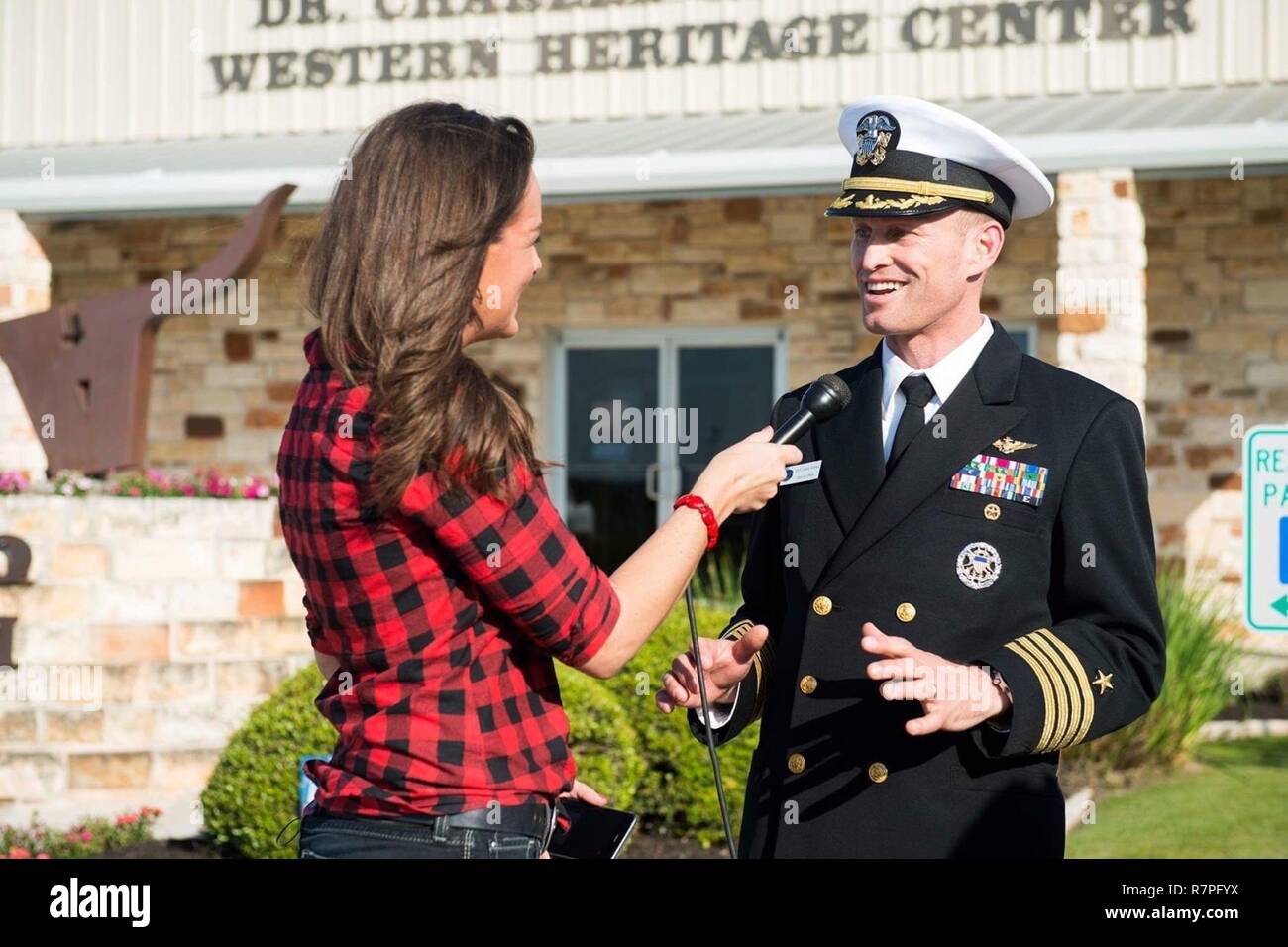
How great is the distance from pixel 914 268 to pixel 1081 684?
81 cm

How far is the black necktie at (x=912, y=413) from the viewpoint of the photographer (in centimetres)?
285

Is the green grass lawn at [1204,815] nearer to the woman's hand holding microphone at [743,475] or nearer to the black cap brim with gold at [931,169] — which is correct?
the black cap brim with gold at [931,169]

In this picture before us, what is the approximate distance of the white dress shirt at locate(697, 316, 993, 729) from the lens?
2.88 meters

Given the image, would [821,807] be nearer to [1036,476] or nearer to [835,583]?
[835,583]

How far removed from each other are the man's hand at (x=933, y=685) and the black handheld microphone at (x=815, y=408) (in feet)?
1.47

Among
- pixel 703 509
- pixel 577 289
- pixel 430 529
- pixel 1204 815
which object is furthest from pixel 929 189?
pixel 577 289

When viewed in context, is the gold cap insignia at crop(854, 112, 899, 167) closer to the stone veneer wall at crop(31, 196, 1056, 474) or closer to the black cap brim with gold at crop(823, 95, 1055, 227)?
the black cap brim with gold at crop(823, 95, 1055, 227)

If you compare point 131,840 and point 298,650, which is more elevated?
point 298,650

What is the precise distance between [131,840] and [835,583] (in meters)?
5.21

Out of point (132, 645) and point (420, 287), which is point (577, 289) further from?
point (420, 287)

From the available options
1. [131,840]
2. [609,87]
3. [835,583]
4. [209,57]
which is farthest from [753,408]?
[835,583]

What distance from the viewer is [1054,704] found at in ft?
8.05

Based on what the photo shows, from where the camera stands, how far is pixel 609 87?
10.9 m

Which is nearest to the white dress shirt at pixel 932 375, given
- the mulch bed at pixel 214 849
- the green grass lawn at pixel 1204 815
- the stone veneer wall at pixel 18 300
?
the mulch bed at pixel 214 849
